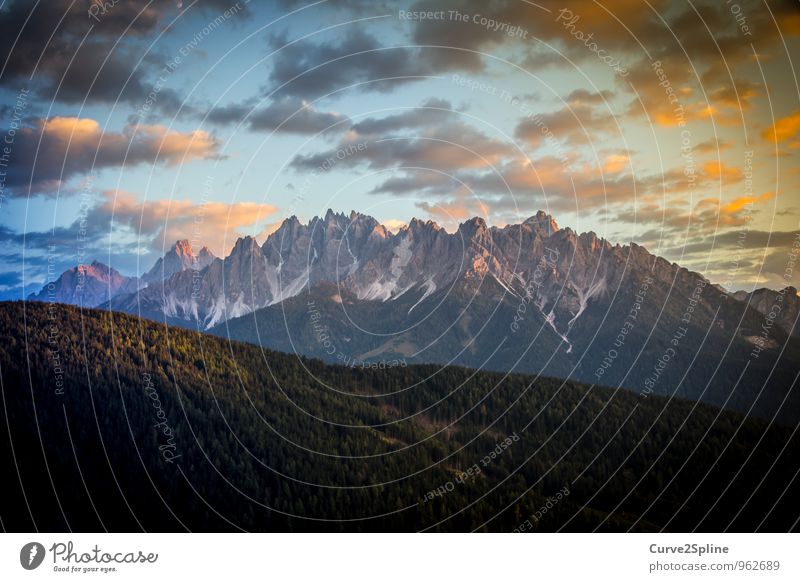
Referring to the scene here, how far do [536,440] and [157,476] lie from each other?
224 feet

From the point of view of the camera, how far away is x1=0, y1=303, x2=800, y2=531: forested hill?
91.1m

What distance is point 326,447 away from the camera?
107 metres

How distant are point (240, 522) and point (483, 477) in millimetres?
37105

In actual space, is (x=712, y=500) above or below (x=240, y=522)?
below

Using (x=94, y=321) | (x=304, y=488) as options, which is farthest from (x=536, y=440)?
(x=94, y=321)

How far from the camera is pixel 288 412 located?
118250 mm

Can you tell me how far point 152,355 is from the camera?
12094cm

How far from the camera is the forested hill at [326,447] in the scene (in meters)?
91.1

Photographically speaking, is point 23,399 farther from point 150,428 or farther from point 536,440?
point 536,440

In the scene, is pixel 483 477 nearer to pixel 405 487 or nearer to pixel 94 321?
pixel 405 487
